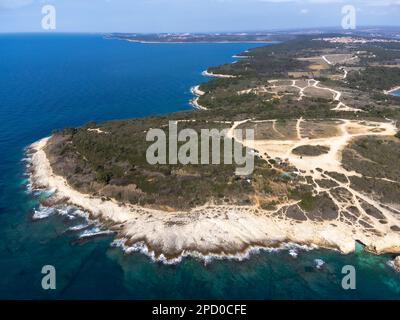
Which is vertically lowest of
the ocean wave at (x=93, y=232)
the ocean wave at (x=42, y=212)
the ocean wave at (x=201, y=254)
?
the ocean wave at (x=201, y=254)

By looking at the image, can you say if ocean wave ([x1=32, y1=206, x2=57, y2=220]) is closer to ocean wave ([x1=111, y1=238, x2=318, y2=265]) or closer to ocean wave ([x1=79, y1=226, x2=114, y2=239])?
ocean wave ([x1=79, y1=226, x2=114, y2=239])

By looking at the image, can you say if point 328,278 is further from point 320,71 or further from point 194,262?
point 320,71

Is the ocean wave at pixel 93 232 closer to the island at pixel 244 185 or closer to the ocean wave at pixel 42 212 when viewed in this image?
the island at pixel 244 185

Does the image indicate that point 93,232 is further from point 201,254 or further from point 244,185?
point 244,185

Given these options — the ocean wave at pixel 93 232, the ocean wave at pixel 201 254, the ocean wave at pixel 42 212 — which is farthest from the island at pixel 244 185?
the ocean wave at pixel 93 232

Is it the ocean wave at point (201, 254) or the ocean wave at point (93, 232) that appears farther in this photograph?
the ocean wave at point (93, 232)

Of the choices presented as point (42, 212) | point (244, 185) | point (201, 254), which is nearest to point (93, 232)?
point (42, 212)

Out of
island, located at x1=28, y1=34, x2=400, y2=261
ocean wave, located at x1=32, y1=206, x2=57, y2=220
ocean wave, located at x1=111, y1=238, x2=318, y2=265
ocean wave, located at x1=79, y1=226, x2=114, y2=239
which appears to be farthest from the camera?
ocean wave, located at x1=32, y1=206, x2=57, y2=220

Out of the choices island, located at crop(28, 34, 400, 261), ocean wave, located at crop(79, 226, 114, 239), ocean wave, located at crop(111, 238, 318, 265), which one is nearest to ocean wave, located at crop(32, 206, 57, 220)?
island, located at crop(28, 34, 400, 261)
